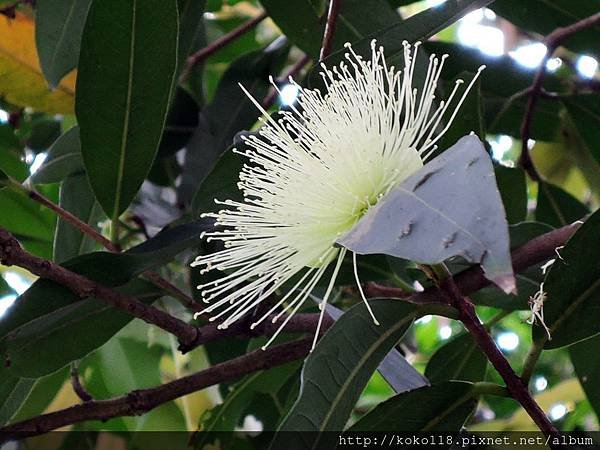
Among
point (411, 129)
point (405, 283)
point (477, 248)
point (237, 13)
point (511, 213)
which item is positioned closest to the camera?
point (477, 248)

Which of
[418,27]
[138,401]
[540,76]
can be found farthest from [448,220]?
[540,76]

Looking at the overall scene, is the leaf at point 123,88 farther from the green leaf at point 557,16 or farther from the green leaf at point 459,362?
the green leaf at point 557,16

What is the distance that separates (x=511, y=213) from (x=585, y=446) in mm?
350

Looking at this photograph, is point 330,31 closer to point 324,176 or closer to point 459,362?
point 324,176

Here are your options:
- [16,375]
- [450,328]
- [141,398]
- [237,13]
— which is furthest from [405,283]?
[450,328]

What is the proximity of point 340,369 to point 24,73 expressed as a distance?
68cm

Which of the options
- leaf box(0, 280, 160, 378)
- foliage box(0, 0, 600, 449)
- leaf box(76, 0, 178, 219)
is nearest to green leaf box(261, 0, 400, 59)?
foliage box(0, 0, 600, 449)

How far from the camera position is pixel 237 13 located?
61.9 inches

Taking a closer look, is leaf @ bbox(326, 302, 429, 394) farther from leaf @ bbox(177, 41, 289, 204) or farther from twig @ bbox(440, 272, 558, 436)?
leaf @ bbox(177, 41, 289, 204)

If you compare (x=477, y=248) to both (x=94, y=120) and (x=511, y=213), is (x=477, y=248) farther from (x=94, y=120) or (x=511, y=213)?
(x=511, y=213)

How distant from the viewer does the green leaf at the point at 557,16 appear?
1.07 metres

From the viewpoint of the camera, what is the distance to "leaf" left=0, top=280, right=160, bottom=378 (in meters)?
0.77

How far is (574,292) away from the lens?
639mm

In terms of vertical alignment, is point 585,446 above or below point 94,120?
below
